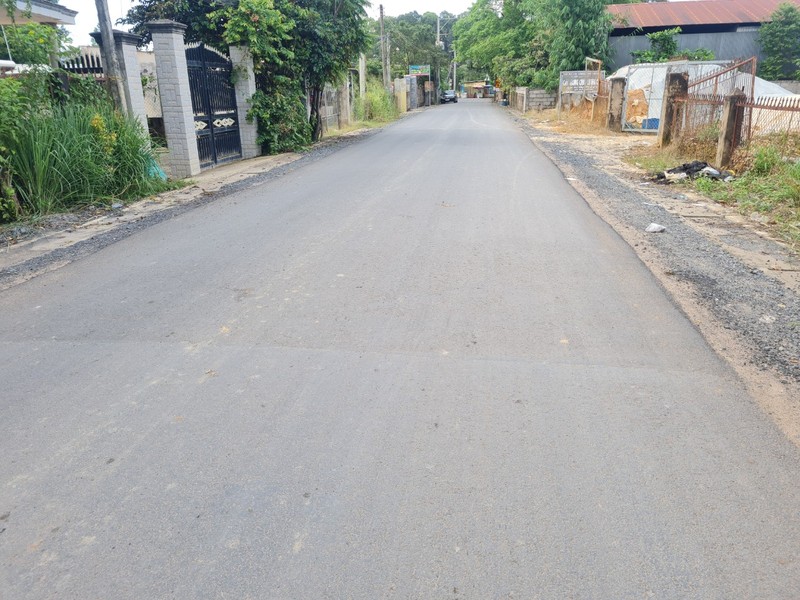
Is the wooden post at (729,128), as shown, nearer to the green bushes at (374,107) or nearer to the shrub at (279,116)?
the shrub at (279,116)

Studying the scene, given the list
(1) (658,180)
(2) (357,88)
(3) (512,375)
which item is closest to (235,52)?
(1) (658,180)

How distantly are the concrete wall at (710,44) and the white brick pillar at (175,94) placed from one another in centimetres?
2775

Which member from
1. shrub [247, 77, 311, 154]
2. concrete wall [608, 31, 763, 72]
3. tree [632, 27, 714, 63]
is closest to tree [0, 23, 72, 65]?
shrub [247, 77, 311, 154]

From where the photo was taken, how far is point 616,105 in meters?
21.9

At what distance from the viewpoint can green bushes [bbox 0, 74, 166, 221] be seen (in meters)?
7.85

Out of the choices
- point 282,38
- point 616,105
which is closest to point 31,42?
point 282,38

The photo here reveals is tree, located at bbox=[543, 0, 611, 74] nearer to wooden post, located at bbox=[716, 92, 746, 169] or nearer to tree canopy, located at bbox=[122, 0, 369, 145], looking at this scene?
tree canopy, located at bbox=[122, 0, 369, 145]

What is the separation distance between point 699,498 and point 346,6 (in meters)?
18.5

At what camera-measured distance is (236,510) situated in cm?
254

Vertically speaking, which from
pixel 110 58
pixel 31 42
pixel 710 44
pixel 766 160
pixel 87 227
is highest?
pixel 710 44

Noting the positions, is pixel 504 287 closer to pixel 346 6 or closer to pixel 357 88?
pixel 346 6

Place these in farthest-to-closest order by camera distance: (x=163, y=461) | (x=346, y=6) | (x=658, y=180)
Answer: (x=346, y=6) < (x=658, y=180) < (x=163, y=461)

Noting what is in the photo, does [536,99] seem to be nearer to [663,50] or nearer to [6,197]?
[663,50]

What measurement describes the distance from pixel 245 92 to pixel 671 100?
414 inches
